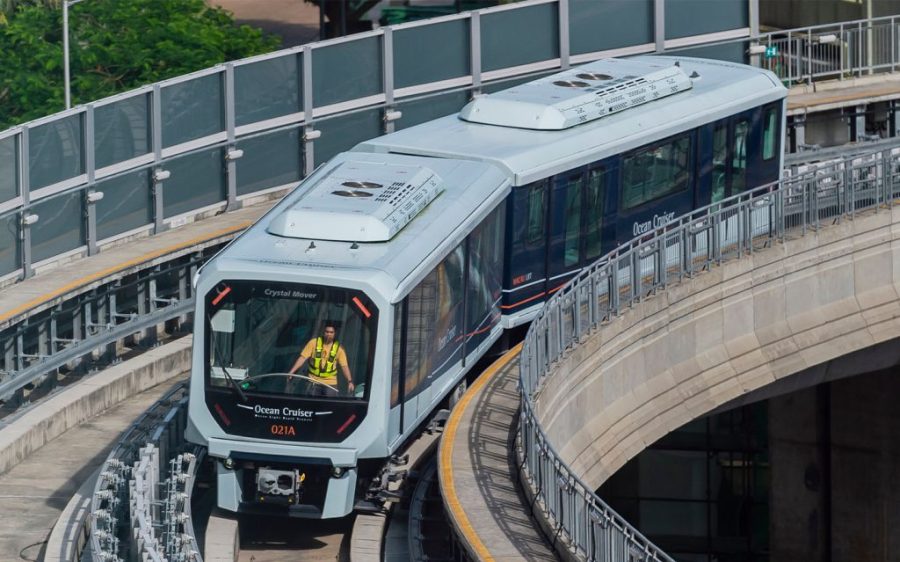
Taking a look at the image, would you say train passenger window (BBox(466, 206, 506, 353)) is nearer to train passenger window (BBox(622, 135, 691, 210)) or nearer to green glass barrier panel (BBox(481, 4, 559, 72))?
train passenger window (BBox(622, 135, 691, 210))

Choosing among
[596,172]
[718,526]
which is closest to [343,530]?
[596,172]

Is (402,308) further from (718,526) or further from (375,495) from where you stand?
(718,526)

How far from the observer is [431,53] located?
32.7m

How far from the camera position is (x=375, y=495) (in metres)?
21.8

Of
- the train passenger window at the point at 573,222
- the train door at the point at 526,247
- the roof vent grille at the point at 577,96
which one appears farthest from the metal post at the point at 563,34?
the train door at the point at 526,247

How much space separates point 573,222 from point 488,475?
7891mm

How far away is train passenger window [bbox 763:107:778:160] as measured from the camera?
1238 inches

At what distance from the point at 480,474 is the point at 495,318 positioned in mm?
5944

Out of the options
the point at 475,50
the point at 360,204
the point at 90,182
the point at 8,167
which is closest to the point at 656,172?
the point at 475,50

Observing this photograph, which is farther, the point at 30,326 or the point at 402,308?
the point at 30,326

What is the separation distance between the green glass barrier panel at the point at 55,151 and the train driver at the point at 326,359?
23.3 feet

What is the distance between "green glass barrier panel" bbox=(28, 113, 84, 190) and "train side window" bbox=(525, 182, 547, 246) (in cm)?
625

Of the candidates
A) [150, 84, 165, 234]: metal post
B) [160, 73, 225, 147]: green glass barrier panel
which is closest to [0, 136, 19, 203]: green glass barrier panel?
[150, 84, 165, 234]: metal post

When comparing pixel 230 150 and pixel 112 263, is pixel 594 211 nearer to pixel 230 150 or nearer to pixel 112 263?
pixel 230 150
